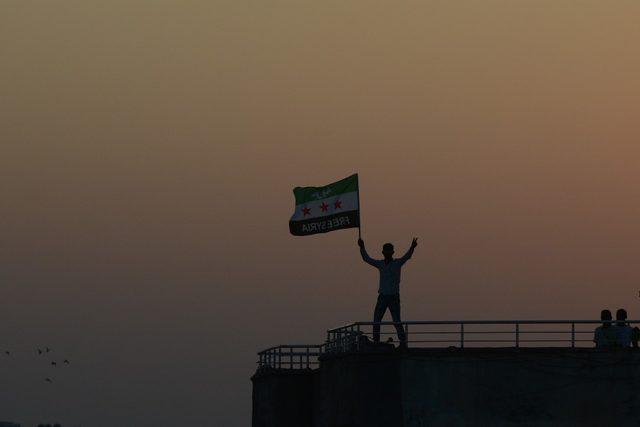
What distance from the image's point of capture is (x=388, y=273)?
3978 centimetres

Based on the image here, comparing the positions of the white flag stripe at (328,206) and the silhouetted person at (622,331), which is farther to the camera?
the white flag stripe at (328,206)

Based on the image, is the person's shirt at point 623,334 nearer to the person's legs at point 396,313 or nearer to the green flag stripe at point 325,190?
the person's legs at point 396,313

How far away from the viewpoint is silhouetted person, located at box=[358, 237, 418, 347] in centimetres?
3963

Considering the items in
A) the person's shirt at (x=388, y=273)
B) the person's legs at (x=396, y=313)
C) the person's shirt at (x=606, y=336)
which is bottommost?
the person's shirt at (x=606, y=336)

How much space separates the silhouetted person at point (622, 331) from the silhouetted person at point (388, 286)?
5496mm

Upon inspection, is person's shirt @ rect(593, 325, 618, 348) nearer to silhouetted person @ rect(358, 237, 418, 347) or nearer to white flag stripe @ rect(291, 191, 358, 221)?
silhouetted person @ rect(358, 237, 418, 347)

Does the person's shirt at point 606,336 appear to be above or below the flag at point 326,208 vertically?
below

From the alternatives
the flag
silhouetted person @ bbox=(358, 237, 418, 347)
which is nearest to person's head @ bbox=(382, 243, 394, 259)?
silhouetted person @ bbox=(358, 237, 418, 347)

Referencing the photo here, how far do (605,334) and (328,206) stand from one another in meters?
8.93

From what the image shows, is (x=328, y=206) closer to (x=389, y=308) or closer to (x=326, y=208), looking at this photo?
(x=326, y=208)

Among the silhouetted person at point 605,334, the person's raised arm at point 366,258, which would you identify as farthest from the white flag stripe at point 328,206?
the silhouetted person at point 605,334

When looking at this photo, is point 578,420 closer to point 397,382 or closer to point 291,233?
point 397,382

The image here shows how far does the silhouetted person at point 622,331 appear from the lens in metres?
39.6

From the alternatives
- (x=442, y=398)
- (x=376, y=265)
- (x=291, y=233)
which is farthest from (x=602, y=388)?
(x=291, y=233)
